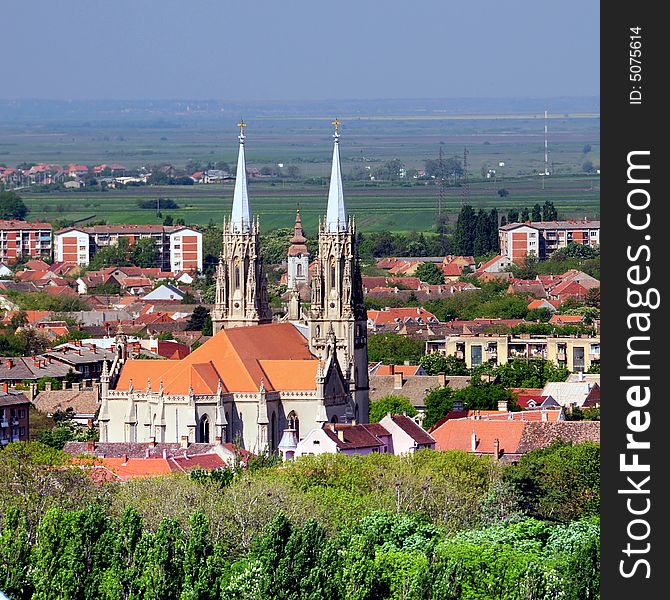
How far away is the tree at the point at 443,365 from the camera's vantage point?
88938 mm

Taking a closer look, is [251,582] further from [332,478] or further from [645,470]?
[645,470]

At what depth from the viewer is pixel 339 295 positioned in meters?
65.4

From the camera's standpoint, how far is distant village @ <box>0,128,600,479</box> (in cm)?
6116

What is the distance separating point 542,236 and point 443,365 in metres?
88.3

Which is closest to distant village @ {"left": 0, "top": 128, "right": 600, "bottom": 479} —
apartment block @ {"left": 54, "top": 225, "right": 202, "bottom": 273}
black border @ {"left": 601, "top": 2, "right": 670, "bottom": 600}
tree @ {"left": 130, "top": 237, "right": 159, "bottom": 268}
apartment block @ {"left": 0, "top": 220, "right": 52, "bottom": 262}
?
black border @ {"left": 601, "top": 2, "right": 670, "bottom": 600}

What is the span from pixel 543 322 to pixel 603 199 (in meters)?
91.3

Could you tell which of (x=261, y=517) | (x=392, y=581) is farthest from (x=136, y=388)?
(x=392, y=581)

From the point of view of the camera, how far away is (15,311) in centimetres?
12544

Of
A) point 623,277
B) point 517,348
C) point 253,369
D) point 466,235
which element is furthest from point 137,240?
point 623,277

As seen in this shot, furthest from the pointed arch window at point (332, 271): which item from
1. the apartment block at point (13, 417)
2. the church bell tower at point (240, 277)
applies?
the apartment block at point (13, 417)

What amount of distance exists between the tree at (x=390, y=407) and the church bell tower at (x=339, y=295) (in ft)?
22.4

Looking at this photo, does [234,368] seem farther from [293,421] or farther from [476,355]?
[476,355]

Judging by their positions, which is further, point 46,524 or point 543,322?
point 543,322

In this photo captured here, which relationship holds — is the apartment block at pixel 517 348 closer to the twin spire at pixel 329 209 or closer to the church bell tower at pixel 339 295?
the twin spire at pixel 329 209
